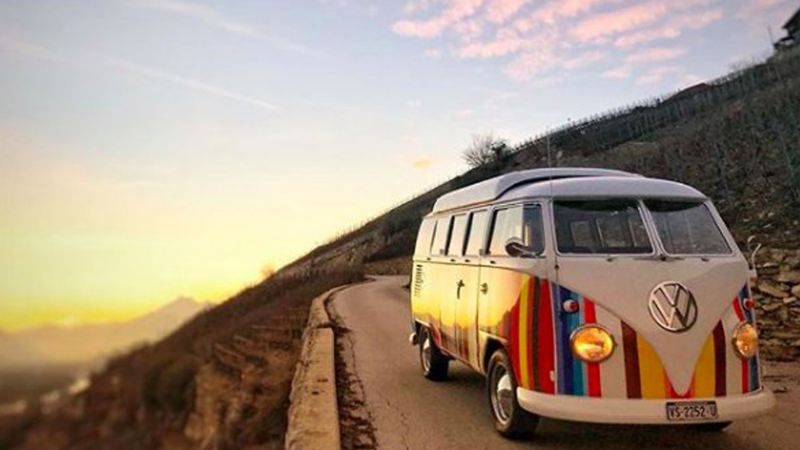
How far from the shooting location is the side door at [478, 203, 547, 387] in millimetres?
5285

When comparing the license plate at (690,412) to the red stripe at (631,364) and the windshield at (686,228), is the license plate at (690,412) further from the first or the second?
the windshield at (686,228)

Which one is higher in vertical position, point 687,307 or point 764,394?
point 687,307

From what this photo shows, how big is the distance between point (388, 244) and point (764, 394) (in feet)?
178

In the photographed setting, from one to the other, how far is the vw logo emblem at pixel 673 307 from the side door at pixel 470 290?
Result: 1978 millimetres

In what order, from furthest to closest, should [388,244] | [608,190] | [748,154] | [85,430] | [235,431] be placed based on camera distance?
1. [388,244]
2. [748,154]
3. [235,431]
4. [608,190]
5. [85,430]

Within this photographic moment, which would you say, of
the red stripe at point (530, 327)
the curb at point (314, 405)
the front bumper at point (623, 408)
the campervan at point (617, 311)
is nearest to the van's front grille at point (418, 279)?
the curb at point (314, 405)

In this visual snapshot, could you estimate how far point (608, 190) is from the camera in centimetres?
575

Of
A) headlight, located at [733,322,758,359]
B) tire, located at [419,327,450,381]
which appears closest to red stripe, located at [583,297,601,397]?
headlight, located at [733,322,758,359]

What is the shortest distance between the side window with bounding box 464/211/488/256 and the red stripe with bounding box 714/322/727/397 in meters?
2.48

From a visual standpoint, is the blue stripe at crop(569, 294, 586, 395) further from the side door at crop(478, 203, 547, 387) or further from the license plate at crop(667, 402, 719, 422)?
the license plate at crop(667, 402, 719, 422)

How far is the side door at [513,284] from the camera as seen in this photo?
5.29 meters

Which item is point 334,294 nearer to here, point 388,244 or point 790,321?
point 790,321

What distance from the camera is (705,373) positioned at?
196 inches

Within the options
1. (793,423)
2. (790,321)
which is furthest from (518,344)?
(790,321)
